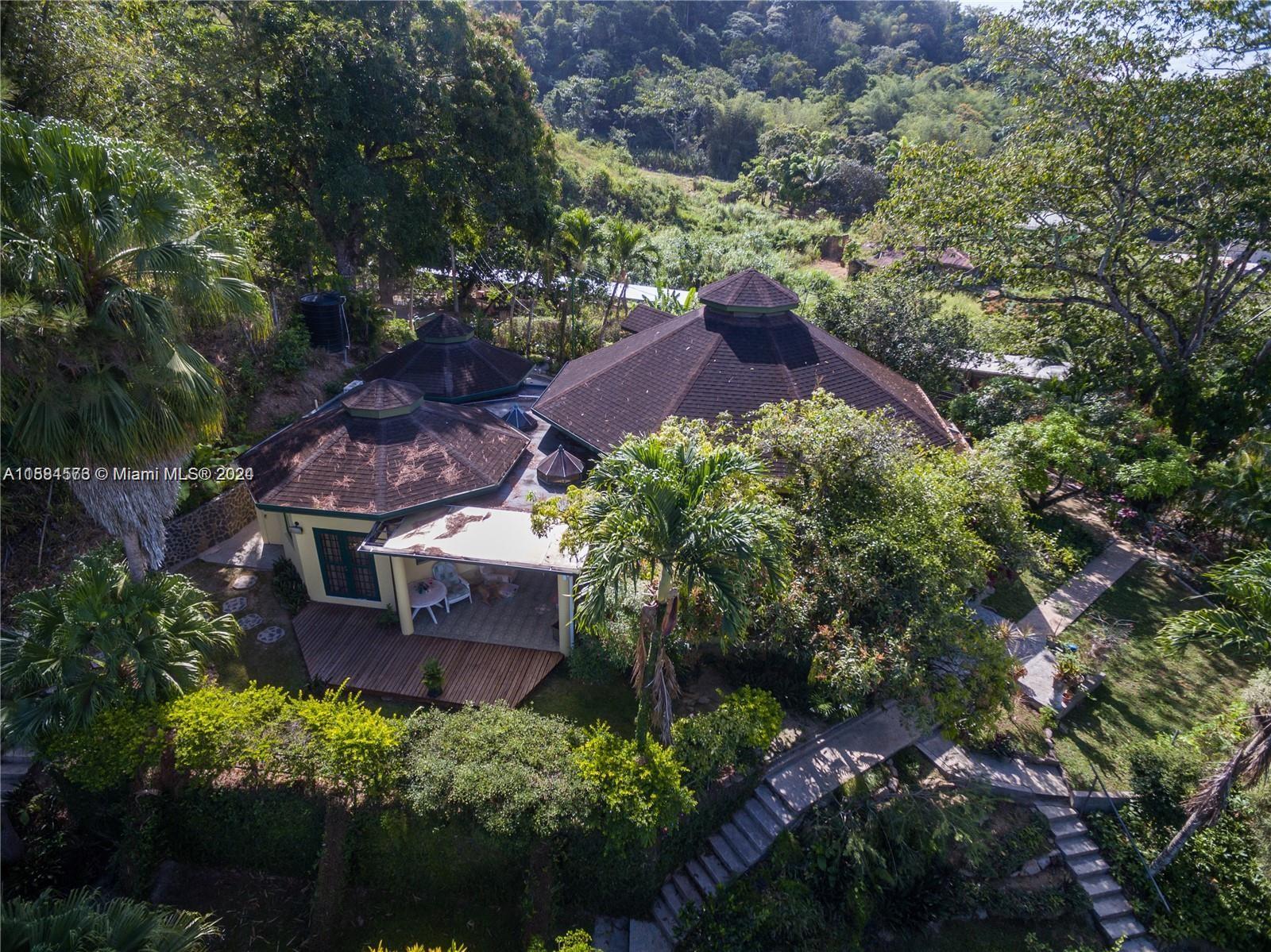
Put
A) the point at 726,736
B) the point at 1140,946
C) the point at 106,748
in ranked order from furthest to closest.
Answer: the point at 1140,946 → the point at 726,736 → the point at 106,748

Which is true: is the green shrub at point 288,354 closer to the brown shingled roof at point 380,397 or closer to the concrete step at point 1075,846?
the brown shingled roof at point 380,397

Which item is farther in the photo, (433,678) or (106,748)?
(433,678)

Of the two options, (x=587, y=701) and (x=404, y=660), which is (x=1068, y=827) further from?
(x=404, y=660)

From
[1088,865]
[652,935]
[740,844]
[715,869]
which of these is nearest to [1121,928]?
[1088,865]

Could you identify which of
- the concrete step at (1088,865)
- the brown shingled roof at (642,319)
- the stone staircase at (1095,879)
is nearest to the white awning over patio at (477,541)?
the stone staircase at (1095,879)

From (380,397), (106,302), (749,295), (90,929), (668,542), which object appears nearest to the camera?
(90,929)

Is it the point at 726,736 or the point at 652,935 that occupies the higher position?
the point at 726,736

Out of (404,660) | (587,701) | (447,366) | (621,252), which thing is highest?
(621,252)
